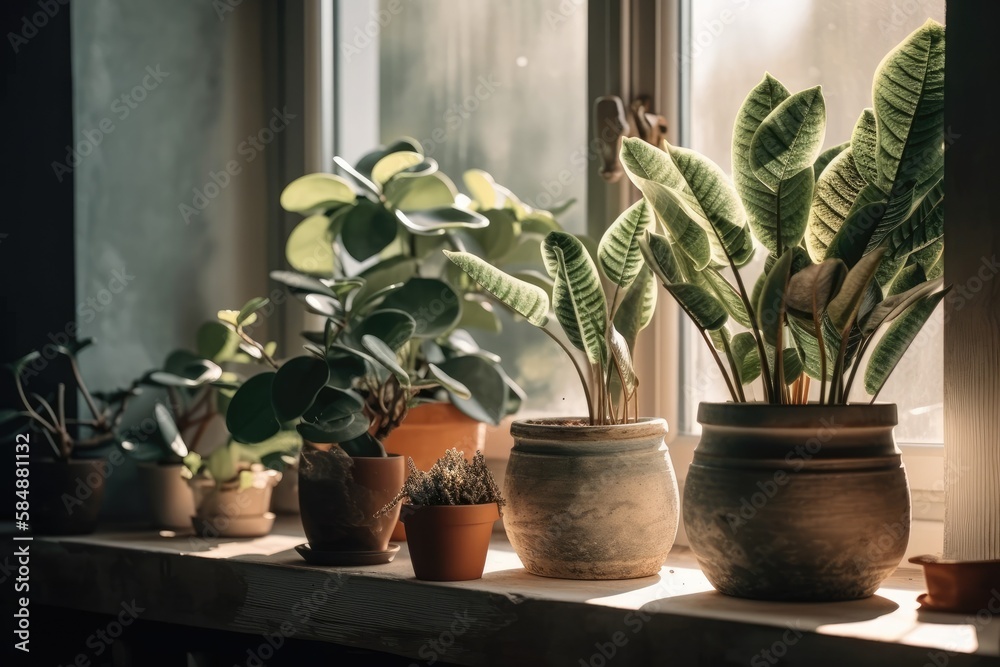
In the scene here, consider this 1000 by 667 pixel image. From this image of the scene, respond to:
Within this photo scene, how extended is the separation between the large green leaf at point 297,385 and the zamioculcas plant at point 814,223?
472 millimetres

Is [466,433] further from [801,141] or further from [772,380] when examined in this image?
[801,141]

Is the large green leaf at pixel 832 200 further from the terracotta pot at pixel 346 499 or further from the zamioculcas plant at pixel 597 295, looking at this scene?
the terracotta pot at pixel 346 499

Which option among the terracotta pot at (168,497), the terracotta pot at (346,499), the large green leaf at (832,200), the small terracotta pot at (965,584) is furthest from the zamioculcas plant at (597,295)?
the terracotta pot at (168,497)

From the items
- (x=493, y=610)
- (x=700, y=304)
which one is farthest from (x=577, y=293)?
(x=493, y=610)

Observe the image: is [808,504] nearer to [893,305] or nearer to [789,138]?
[893,305]

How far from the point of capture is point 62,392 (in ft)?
5.67

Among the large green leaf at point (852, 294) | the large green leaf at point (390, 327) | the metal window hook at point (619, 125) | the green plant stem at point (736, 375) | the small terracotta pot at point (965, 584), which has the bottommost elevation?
the small terracotta pot at point (965, 584)

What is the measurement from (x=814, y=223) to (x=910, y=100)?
18 cm

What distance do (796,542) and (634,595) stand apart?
20 centimetres

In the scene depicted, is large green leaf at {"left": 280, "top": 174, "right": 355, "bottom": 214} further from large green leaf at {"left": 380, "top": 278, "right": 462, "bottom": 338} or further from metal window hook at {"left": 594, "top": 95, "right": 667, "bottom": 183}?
metal window hook at {"left": 594, "top": 95, "right": 667, "bottom": 183}

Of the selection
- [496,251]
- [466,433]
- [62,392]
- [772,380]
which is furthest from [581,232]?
[62,392]

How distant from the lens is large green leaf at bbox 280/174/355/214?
1683mm

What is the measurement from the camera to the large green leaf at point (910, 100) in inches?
44.8

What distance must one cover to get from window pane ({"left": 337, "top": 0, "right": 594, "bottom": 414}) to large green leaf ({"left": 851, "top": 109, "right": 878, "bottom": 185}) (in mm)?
580
